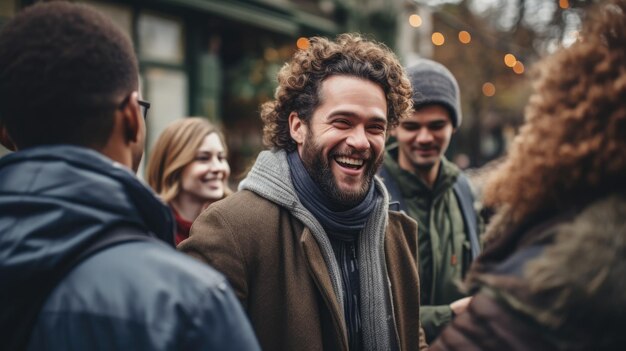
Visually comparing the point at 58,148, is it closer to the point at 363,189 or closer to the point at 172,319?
the point at 172,319

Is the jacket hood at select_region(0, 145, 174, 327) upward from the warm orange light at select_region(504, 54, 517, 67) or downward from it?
downward

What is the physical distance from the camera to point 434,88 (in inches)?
147

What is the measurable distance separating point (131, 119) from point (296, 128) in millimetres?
1336

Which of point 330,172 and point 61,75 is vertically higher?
point 61,75

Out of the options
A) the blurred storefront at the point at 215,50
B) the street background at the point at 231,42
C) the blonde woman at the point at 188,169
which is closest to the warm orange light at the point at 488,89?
the street background at the point at 231,42

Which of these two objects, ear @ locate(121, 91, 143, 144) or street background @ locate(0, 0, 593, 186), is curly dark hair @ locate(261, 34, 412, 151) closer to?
ear @ locate(121, 91, 143, 144)

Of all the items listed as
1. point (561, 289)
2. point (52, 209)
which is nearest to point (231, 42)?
point (52, 209)

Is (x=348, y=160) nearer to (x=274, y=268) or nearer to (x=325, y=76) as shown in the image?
(x=325, y=76)

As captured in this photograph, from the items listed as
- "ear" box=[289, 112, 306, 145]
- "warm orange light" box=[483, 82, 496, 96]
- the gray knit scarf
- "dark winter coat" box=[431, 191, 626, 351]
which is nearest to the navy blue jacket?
"dark winter coat" box=[431, 191, 626, 351]

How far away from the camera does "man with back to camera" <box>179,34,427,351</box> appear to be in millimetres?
2338

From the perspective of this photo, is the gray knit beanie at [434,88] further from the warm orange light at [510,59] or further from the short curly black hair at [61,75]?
the warm orange light at [510,59]

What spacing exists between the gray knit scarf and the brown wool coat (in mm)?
44

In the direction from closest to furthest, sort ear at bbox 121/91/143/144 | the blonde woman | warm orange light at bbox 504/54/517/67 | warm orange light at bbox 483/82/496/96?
1. ear at bbox 121/91/143/144
2. the blonde woman
3. warm orange light at bbox 504/54/517/67
4. warm orange light at bbox 483/82/496/96

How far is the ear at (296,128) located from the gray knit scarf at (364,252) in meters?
0.14
